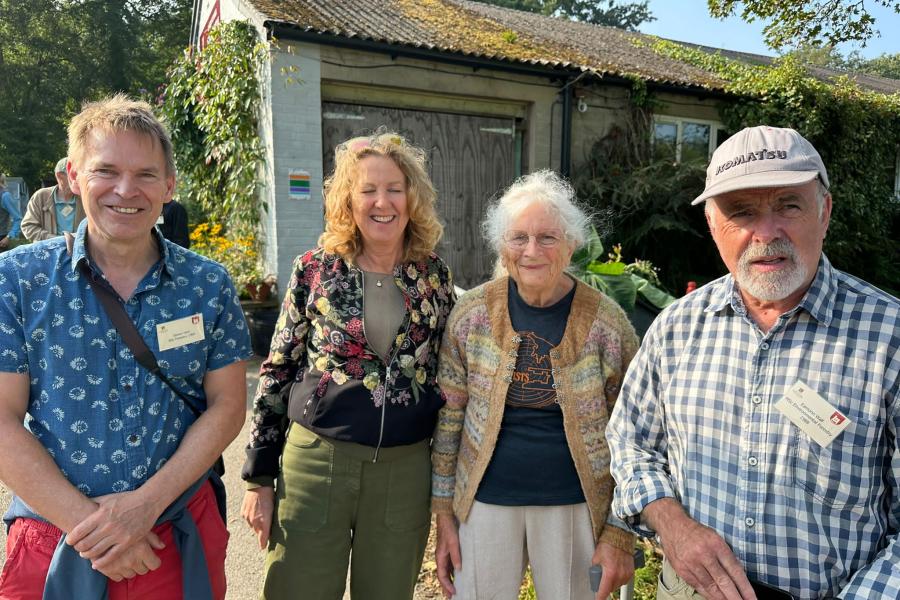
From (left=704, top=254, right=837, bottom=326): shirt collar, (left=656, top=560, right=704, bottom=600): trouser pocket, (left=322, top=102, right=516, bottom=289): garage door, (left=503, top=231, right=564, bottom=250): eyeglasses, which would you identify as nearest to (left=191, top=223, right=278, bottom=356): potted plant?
(left=322, top=102, right=516, bottom=289): garage door

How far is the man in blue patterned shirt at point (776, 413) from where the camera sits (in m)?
1.39

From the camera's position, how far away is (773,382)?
1484 mm

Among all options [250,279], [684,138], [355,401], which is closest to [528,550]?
[355,401]

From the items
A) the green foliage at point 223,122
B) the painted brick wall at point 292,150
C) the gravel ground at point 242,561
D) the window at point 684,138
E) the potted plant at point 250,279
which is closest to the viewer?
the gravel ground at point 242,561

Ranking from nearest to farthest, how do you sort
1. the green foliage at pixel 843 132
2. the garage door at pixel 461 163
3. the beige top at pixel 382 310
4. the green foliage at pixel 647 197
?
the beige top at pixel 382 310
the garage door at pixel 461 163
the green foliage at pixel 647 197
the green foliage at pixel 843 132

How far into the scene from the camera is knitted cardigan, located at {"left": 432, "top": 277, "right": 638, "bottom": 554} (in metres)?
1.94

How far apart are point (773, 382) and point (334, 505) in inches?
54.8

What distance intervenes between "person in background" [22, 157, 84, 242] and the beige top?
4.52m

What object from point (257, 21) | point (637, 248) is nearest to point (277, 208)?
point (257, 21)

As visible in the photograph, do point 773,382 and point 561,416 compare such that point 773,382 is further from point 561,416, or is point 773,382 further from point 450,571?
point 450,571

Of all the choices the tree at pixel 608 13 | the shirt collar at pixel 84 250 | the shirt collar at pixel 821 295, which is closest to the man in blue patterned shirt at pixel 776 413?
the shirt collar at pixel 821 295

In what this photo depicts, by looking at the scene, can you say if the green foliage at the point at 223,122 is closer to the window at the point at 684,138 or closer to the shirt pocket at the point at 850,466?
the window at the point at 684,138

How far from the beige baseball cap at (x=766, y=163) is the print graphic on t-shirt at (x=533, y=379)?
0.72 m

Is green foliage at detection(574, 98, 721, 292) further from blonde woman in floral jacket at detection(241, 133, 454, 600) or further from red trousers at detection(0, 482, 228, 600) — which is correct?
red trousers at detection(0, 482, 228, 600)
